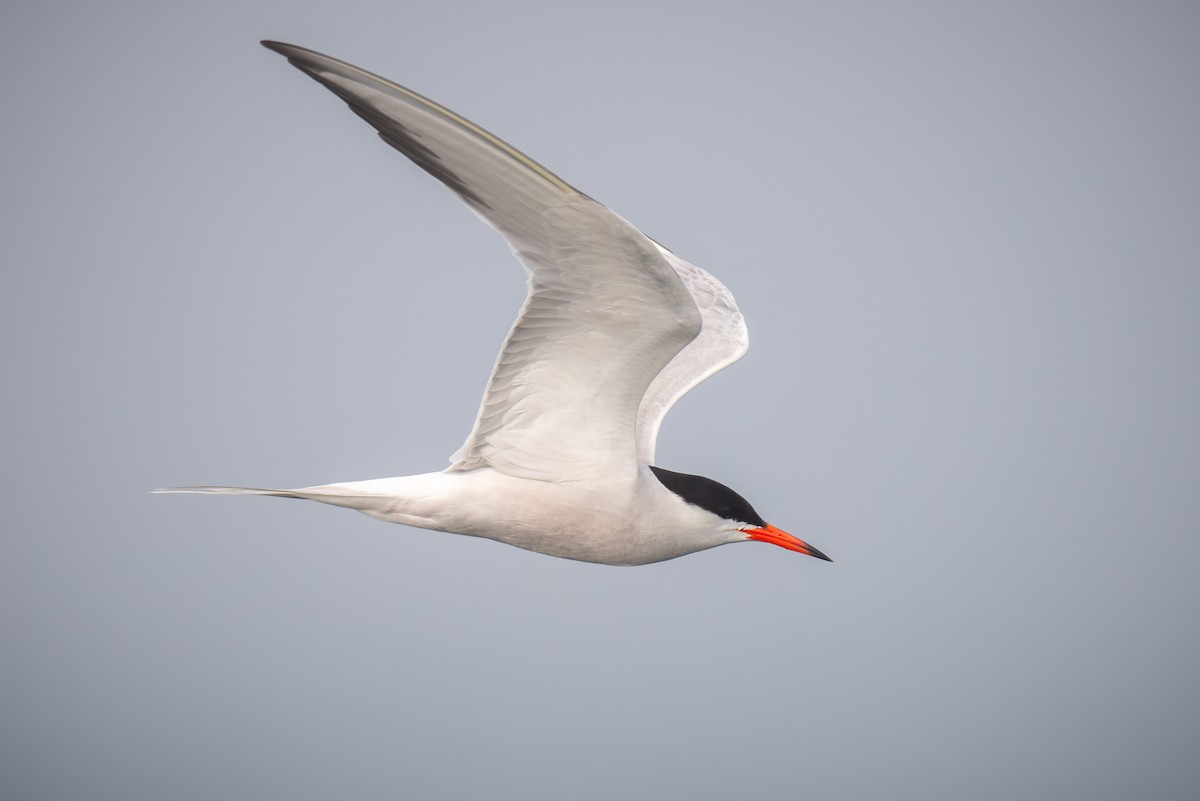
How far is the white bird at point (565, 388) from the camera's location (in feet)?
7.61

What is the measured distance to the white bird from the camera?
2.32m

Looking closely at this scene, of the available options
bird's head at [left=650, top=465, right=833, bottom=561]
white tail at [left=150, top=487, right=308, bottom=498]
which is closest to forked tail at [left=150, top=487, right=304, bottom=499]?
white tail at [left=150, top=487, right=308, bottom=498]

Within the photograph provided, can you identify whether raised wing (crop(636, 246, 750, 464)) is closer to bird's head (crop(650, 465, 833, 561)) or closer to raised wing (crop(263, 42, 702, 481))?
bird's head (crop(650, 465, 833, 561))

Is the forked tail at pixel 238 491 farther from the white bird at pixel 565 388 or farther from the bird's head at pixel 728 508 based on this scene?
the bird's head at pixel 728 508

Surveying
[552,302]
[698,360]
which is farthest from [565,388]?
[698,360]

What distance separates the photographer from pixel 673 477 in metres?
3.52

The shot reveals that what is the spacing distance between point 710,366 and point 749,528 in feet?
2.15

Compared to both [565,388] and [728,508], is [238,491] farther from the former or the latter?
[728,508]

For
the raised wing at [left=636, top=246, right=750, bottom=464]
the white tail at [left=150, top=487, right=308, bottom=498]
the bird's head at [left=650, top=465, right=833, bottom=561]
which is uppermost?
the raised wing at [left=636, top=246, right=750, bottom=464]

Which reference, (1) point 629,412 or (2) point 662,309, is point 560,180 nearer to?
(2) point 662,309

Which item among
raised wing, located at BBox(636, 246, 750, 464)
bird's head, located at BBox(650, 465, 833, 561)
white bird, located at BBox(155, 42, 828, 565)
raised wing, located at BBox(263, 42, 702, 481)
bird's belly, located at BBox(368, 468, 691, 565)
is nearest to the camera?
raised wing, located at BBox(263, 42, 702, 481)

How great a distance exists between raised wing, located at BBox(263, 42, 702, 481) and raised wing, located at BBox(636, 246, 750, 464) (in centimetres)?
56

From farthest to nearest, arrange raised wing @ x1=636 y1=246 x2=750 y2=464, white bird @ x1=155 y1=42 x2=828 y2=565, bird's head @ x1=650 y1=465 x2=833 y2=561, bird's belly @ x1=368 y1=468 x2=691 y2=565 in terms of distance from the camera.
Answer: raised wing @ x1=636 y1=246 x2=750 y2=464
bird's head @ x1=650 y1=465 x2=833 y2=561
bird's belly @ x1=368 y1=468 x2=691 y2=565
white bird @ x1=155 y1=42 x2=828 y2=565

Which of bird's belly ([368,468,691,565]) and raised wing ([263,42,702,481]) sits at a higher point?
raised wing ([263,42,702,481])
